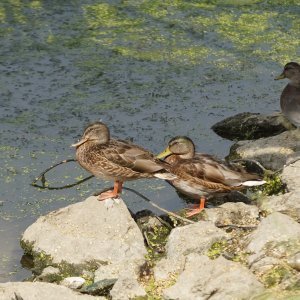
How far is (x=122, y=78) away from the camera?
13.1 m

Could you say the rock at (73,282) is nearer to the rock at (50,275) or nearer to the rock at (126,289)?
the rock at (50,275)

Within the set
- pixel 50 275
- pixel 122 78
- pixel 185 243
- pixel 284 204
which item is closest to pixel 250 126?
pixel 122 78

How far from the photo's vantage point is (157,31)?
593 inches

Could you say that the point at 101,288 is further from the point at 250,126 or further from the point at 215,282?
the point at 250,126

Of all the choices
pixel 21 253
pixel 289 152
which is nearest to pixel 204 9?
pixel 289 152

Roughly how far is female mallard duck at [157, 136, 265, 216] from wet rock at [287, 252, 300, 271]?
1.67m

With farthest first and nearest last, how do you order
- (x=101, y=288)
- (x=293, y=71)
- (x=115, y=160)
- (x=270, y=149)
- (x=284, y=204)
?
(x=293, y=71) < (x=270, y=149) < (x=115, y=160) < (x=284, y=204) < (x=101, y=288)

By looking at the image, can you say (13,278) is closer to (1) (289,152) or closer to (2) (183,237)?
(2) (183,237)

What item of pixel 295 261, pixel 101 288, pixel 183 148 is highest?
pixel 295 261

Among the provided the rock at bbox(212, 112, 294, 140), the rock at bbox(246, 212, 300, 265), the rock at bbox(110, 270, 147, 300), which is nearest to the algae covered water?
the rock at bbox(212, 112, 294, 140)

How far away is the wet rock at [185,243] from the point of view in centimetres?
772

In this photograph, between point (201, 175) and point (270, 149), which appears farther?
point (270, 149)

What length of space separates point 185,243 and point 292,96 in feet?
14.5

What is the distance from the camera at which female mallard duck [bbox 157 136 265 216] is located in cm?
907
